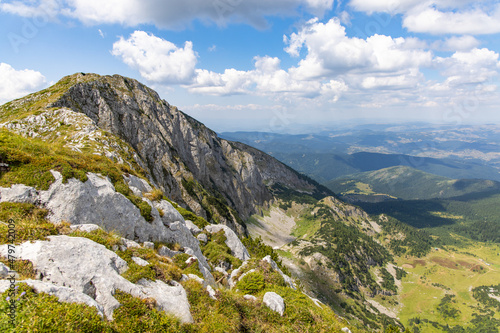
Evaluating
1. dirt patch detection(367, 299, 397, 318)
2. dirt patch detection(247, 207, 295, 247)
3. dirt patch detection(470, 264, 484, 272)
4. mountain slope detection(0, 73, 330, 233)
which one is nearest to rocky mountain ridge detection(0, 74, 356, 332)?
mountain slope detection(0, 73, 330, 233)

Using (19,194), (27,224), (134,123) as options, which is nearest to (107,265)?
(27,224)

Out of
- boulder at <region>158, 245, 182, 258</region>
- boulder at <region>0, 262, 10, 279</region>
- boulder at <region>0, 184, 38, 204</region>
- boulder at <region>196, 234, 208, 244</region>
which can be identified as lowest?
boulder at <region>196, 234, 208, 244</region>

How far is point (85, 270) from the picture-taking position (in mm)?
9031

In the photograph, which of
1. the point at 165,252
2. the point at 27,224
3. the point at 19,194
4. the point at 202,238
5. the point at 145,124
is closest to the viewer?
the point at 27,224

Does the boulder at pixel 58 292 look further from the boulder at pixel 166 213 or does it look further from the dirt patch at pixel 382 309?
the dirt patch at pixel 382 309

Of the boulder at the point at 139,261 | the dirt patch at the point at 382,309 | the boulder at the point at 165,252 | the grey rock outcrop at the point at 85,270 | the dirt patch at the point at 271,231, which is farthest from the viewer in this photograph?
the dirt patch at the point at 271,231

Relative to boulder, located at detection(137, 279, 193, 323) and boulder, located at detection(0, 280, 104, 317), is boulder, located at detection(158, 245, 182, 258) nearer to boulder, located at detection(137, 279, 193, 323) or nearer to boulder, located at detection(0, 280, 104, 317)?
boulder, located at detection(137, 279, 193, 323)

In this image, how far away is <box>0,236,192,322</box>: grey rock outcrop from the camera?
27.4 ft

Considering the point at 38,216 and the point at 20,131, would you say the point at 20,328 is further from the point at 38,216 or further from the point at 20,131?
the point at 20,131

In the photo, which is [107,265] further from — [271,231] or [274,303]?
[271,231]

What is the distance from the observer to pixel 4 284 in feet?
21.0

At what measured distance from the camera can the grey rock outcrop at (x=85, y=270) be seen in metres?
8.35

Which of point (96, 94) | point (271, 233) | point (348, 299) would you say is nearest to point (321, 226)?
point (271, 233)

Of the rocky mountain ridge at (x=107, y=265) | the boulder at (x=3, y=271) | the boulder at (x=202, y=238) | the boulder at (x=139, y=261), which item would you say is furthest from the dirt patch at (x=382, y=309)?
the boulder at (x=3, y=271)
